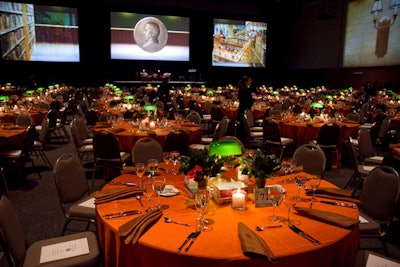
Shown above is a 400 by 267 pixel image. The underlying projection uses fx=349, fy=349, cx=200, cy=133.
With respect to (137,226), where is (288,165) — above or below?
above

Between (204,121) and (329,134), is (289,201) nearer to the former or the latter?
(329,134)

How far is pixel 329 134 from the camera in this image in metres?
5.77

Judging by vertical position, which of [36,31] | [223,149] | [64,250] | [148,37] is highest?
[148,37]

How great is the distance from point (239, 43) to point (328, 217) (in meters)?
20.3

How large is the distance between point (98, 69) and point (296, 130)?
49.3 ft

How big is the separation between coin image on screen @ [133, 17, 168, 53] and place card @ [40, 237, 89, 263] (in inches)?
702

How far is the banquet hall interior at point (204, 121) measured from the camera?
214 centimetres

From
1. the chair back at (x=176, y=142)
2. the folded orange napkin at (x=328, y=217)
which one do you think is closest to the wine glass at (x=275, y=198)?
the folded orange napkin at (x=328, y=217)

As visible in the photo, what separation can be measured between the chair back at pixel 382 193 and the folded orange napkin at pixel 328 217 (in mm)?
919

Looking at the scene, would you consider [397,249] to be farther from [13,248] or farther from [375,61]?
[375,61]

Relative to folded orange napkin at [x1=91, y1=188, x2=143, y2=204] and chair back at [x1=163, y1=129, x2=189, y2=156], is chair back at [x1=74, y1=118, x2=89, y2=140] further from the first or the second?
folded orange napkin at [x1=91, y1=188, x2=143, y2=204]

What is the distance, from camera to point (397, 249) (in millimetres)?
3566

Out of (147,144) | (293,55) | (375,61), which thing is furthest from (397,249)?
(293,55)

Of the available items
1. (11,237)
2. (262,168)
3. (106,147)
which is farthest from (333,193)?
(106,147)
